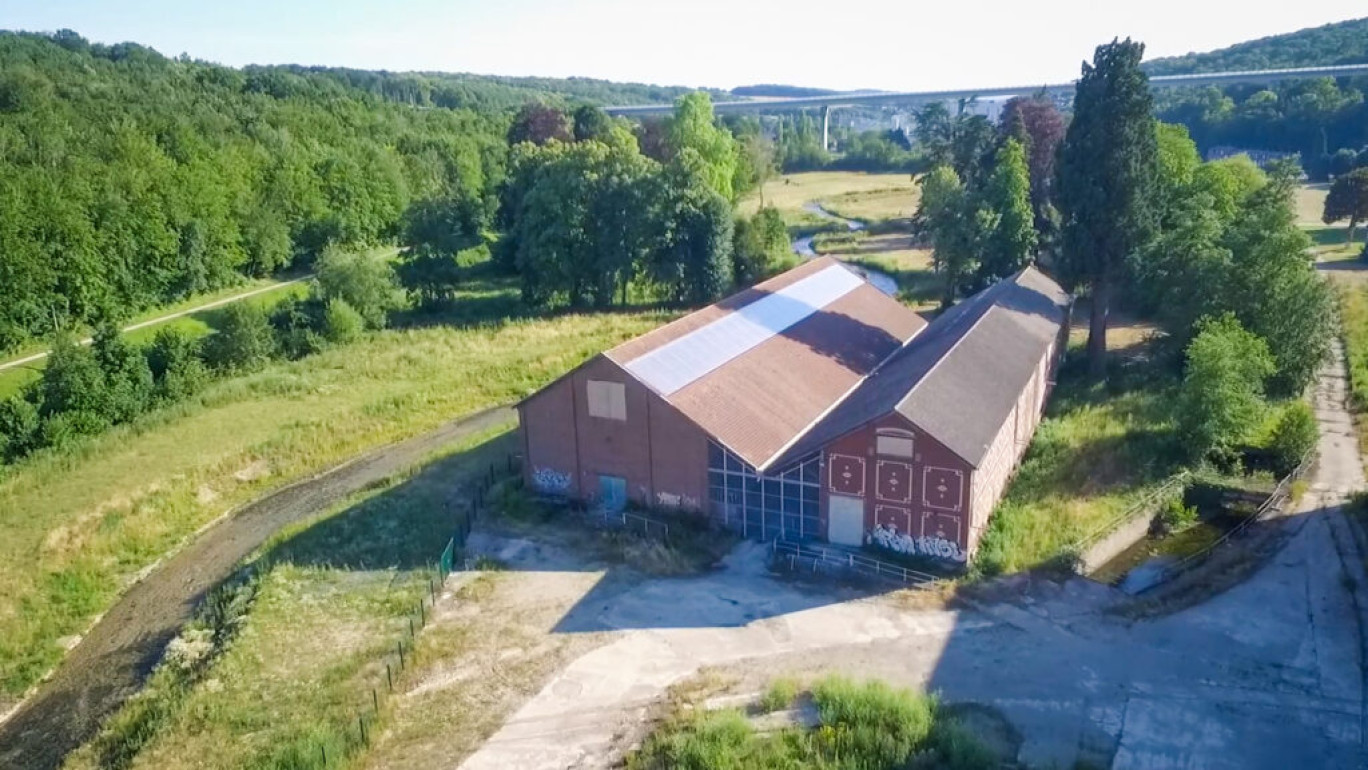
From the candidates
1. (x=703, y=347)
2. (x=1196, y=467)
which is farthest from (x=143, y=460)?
(x=1196, y=467)

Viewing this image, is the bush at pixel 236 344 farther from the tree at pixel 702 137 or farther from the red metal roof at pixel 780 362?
the tree at pixel 702 137

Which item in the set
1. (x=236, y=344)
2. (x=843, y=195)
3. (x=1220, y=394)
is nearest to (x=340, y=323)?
(x=236, y=344)

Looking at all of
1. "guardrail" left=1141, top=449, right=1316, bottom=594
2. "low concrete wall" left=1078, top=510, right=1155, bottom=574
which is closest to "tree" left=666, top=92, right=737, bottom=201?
"guardrail" left=1141, top=449, right=1316, bottom=594

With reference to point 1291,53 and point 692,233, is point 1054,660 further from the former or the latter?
point 1291,53

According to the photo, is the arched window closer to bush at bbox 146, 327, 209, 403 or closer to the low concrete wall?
the low concrete wall

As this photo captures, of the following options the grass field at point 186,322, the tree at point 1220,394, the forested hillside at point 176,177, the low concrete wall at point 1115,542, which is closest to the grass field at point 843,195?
the forested hillside at point 176,177

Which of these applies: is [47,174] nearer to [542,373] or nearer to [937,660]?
[542,373]
